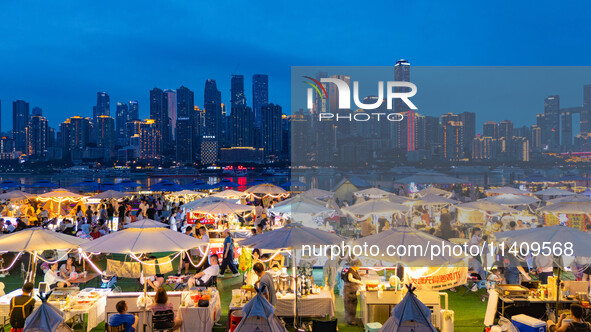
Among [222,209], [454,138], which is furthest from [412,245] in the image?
[454,138]

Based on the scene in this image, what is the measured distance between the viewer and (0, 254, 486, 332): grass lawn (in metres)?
8.40

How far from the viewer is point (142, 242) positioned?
837 cm

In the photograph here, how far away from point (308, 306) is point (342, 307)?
1475 mm

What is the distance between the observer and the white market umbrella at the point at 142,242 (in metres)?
8.15

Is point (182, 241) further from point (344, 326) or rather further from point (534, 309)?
point (534, 309)

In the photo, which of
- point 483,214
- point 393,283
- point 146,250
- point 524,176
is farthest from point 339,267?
point 524,176

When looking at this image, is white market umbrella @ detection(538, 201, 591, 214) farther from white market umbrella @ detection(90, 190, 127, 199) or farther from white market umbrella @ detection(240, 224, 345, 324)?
white market umbrella @ detection(90, 190, 127, 199)

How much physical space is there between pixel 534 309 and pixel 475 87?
18.9 meters

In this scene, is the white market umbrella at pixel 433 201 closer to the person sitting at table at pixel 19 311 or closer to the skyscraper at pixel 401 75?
the skyscraper at pixel 401 75

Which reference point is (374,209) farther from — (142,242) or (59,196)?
(59,196)

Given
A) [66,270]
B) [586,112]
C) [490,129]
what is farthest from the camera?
[490,129]

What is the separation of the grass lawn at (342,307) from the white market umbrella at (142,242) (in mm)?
1589

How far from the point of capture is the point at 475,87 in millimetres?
24875

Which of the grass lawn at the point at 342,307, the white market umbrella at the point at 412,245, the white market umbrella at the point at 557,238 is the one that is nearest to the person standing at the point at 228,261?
the grass lawn at the point at 342,307
